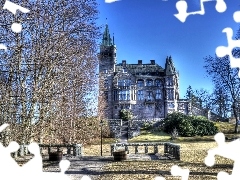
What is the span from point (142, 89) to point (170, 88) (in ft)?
12.9

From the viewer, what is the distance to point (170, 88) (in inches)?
1879

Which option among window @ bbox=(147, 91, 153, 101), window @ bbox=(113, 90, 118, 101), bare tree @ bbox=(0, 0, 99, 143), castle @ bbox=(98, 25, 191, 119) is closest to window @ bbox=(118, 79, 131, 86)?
castle @ bbox=(98, 25, 191, 119)

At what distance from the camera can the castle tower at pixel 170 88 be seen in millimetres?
45688

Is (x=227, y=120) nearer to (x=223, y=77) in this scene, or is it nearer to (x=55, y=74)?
(x=223, y=77)

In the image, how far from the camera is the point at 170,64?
157 feet

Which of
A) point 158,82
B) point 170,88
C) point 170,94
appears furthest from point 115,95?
point 170,88

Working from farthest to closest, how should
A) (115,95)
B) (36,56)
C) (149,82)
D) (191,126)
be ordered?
(115,95) → (149,82) → (191,126) → (36,56)

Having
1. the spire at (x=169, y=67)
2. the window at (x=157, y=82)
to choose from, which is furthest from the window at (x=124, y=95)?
the spire at (x=169, y=67)

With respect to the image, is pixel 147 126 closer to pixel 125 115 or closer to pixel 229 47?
pixel 125 115

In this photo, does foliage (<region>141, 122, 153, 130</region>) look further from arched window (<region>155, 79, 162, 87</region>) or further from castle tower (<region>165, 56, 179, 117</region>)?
arched window (<region>155, 79, 162, 87</region>)

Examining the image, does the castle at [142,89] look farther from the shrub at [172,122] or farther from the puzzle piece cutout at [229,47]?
the puzzle piece cutout at [229,47]

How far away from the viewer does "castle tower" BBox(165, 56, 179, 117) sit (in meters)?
45.7

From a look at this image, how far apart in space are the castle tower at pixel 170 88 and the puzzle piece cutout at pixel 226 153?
1685 inches

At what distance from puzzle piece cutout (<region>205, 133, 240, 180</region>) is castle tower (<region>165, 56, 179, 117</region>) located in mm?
42807
